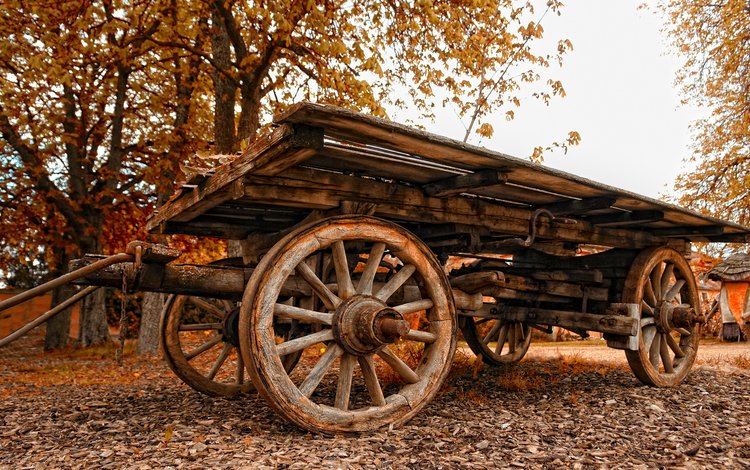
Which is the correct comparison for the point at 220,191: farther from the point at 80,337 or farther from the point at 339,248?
the point at 80,337

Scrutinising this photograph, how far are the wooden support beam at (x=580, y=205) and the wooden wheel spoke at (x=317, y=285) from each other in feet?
7.12

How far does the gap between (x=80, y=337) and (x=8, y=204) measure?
9.26 feet

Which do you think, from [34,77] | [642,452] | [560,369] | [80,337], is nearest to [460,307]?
[642,452]

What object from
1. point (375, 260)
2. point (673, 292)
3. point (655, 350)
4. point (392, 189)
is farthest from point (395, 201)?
point (673, 292)

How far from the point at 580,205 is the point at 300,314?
248cm

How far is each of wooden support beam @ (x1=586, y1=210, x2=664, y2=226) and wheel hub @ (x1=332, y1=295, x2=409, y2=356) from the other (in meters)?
2.67

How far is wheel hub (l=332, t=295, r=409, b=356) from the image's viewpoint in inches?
134

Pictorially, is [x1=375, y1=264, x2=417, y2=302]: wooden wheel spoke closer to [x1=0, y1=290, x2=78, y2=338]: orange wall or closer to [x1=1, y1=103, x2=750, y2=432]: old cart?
[x1=1, y1=103, x2=750, y2=432]: old cart

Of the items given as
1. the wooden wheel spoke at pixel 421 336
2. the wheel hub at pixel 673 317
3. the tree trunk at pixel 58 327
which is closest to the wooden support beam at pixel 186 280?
the wooden wheel spoke at pixel 421 336

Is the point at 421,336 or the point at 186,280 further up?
the point at 186,280

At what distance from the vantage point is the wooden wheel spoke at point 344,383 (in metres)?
A: 3.46

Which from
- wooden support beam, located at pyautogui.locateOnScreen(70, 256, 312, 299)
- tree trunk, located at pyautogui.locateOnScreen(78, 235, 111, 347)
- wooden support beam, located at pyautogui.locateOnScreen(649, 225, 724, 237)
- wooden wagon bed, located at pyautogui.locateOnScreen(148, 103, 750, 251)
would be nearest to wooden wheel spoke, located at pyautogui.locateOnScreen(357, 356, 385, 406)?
wooden support beam, located at pyautogui.locateOnScreen(70, 256, 312, 299)

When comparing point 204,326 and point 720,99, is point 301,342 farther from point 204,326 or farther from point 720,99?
point 720,99

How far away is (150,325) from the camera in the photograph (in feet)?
31.3
